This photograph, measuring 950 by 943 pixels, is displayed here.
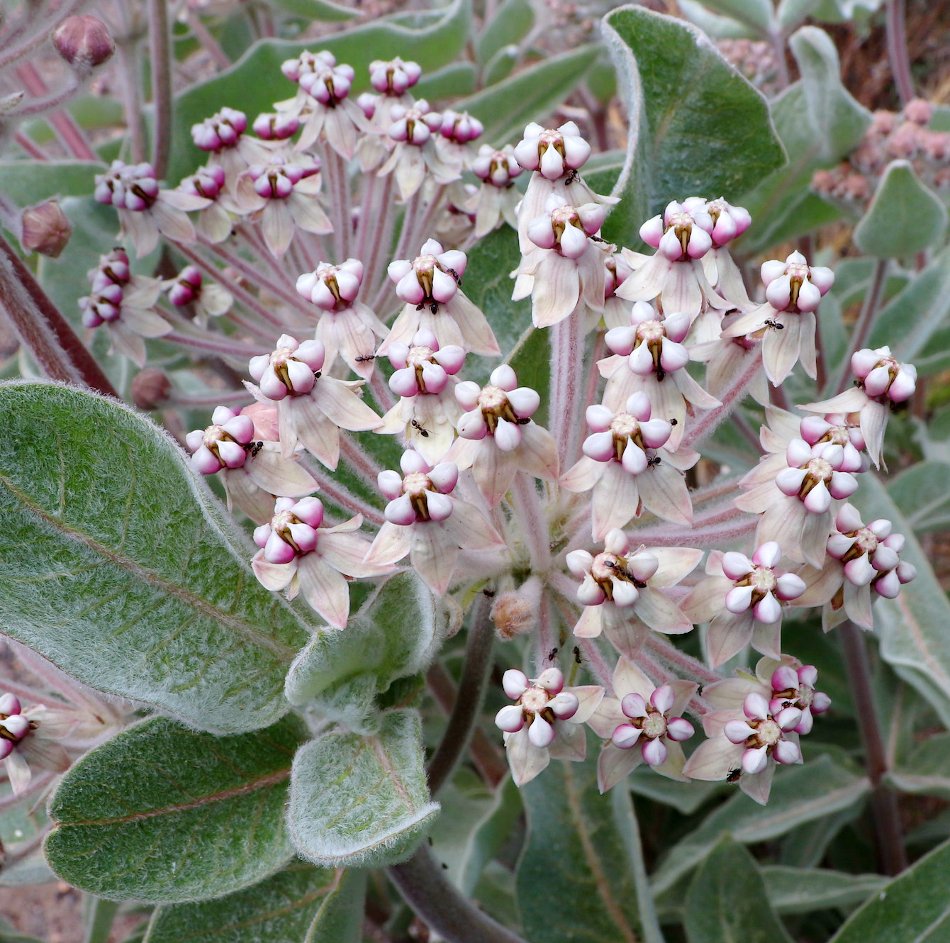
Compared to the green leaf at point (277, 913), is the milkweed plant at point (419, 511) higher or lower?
higher

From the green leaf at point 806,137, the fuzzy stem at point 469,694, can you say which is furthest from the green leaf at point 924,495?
the fuzzy stem at point 469,694

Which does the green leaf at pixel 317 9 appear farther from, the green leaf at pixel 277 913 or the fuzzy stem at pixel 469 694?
the green leaf at pixel 277 913

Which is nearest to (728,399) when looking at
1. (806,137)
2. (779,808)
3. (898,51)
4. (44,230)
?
(44,230)

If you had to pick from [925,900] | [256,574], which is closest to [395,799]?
[256,574]

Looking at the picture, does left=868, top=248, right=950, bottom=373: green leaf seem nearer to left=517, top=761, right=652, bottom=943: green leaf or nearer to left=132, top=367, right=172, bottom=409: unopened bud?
left=517, top=761, right=652, bottom=943: green leaf

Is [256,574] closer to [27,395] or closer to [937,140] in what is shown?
[27,395]

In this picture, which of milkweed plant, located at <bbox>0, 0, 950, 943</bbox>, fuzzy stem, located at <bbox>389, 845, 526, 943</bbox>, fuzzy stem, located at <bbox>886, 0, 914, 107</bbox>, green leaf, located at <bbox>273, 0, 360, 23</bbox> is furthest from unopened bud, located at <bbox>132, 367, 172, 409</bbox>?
fuzzy stem, located at <bbox>886, 0, 914, 107</bbox>
